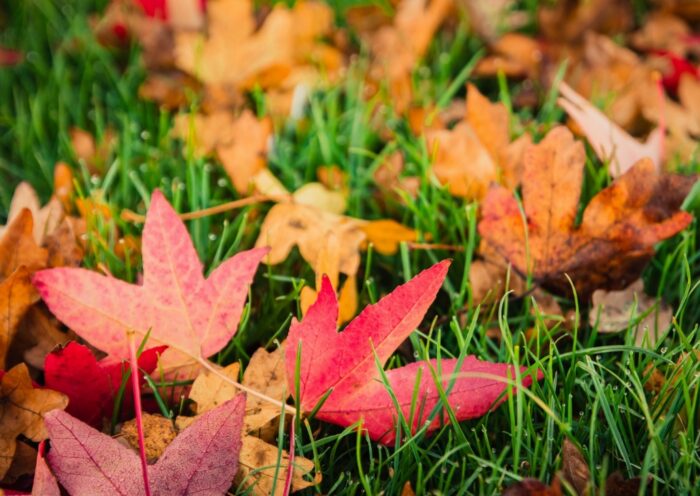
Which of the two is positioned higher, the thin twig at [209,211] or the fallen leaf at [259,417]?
the thin twig at [209,211]

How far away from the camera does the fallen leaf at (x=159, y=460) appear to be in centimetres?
82

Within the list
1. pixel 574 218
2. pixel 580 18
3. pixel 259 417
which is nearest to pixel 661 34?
pixel 580 18

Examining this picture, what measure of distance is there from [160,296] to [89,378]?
0.46 feet

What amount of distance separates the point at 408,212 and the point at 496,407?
0.48 meters

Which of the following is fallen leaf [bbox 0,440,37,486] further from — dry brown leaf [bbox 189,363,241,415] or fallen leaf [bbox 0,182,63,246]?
fallen leaf [bbox 0,182,63,246]

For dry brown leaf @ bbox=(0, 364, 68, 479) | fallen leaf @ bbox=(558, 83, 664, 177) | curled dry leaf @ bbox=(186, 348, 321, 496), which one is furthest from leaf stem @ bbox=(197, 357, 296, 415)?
fallen leaf @ bbox=(558, 83, 664, 177)

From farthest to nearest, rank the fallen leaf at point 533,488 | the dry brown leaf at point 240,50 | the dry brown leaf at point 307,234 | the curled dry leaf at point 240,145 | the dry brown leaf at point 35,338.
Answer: the dry brown leaf at point 240,50 < the curled dry leaf at point 240,145 < the dry brown leaf at point 307,234 < the dry brown leaf at point 35,338 < the fallen leaf at point 533,488

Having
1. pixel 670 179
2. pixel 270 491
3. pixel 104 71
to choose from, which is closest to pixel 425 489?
pixel 270 491

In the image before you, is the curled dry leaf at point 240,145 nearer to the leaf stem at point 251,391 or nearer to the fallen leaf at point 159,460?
the leaf stem at point 251,391

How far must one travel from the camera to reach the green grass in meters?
0.89

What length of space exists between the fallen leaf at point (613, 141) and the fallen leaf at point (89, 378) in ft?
2.85

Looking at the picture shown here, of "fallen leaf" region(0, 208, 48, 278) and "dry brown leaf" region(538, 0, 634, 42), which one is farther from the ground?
"dry brown leaf" region(538, 0, 634, 42)

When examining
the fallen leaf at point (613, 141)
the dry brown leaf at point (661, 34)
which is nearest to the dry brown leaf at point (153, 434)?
the fallen leaf at point (613, 141)

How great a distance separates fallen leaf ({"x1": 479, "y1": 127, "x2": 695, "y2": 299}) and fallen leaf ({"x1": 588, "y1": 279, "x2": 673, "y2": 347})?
0.04m
